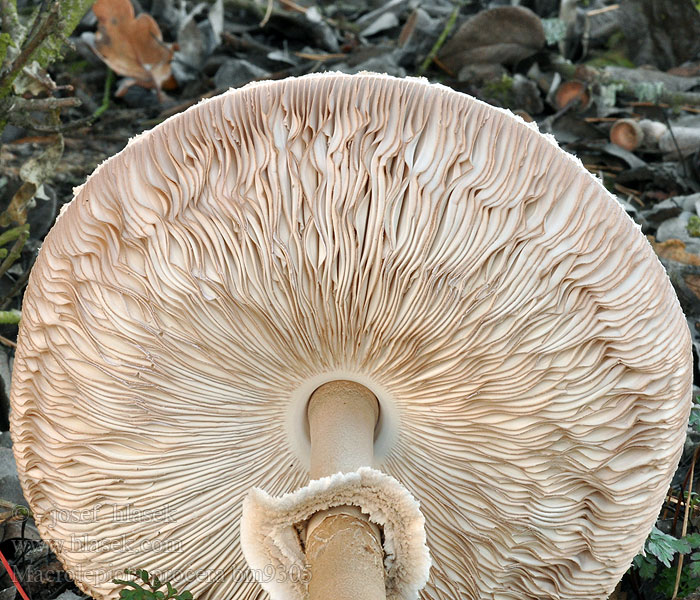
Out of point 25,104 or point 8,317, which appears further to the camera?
point 25,104

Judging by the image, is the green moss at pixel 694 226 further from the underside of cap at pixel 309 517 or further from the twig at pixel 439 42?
the underside of cap at pixel 309 517

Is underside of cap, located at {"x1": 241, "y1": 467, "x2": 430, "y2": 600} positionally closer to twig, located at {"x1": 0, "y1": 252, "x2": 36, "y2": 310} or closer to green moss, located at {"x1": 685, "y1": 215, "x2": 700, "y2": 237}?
twig, located at {"x1": 0, "y1": 252, "x2": 36, "y2": 310}

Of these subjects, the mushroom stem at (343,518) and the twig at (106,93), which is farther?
the twig at (106,93)

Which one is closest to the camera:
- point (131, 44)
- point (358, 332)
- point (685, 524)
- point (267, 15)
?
point (358, 332)

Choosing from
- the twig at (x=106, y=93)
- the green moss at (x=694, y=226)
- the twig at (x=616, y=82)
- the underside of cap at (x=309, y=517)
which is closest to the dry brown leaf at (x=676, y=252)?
the green moss at (x=694, y=226)

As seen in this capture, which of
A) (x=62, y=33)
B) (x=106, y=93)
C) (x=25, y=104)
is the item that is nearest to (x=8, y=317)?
(x=25, y=104)

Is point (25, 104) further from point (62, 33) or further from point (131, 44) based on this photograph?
point (131, 44)
